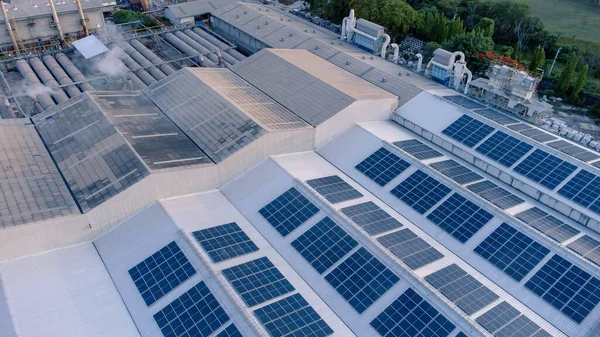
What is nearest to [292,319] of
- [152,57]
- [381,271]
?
[381,271]

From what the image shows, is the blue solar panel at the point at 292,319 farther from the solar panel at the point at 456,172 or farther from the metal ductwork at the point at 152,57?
the metal ductwork at the point at 152,57

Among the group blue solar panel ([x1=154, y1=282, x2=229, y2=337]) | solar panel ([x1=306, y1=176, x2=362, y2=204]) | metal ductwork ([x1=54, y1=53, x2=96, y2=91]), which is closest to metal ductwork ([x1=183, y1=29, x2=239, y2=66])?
metal ductwork ([x1=54, y1=53, x2=96, y2=91])

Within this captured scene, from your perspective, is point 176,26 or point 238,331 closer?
point 238,331

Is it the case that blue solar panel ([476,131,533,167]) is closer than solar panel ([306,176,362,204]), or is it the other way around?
solar panel ([306,176,362,204])

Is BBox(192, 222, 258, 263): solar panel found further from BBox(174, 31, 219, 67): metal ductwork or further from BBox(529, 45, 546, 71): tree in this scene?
BBox(529, 45, 546, 71): tree

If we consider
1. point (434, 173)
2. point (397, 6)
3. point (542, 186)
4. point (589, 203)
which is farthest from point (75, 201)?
point (397, 6)

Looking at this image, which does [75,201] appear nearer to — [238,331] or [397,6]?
[238,331]
